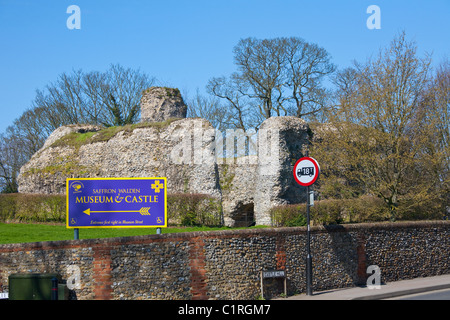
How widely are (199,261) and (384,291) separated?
5.44m

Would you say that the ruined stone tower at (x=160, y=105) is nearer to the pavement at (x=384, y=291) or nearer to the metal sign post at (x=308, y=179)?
the metal sign post at (x=308, y=179)

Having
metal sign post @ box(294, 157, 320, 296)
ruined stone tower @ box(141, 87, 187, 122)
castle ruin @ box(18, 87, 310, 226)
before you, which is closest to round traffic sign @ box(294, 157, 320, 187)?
metal sign post @ box(294, 157, 320, 296)

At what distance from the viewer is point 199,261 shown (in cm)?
1369

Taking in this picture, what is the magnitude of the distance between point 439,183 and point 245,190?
9700 millimetres

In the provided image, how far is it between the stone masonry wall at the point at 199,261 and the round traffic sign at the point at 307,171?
4.69ft

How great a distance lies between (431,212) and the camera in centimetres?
2233

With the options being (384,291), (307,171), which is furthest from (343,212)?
(307,171)

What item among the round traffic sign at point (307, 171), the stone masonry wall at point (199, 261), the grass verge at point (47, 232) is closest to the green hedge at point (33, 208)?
the grass verge at point (47, 232)

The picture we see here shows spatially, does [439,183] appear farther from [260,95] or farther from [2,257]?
[260,95]

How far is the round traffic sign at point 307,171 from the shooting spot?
14945 mm

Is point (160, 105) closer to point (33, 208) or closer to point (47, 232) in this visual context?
point (33, 208)

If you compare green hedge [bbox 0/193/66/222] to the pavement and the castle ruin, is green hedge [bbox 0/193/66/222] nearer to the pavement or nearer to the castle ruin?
the castle ruin

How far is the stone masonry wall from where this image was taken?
12898 millimetres
